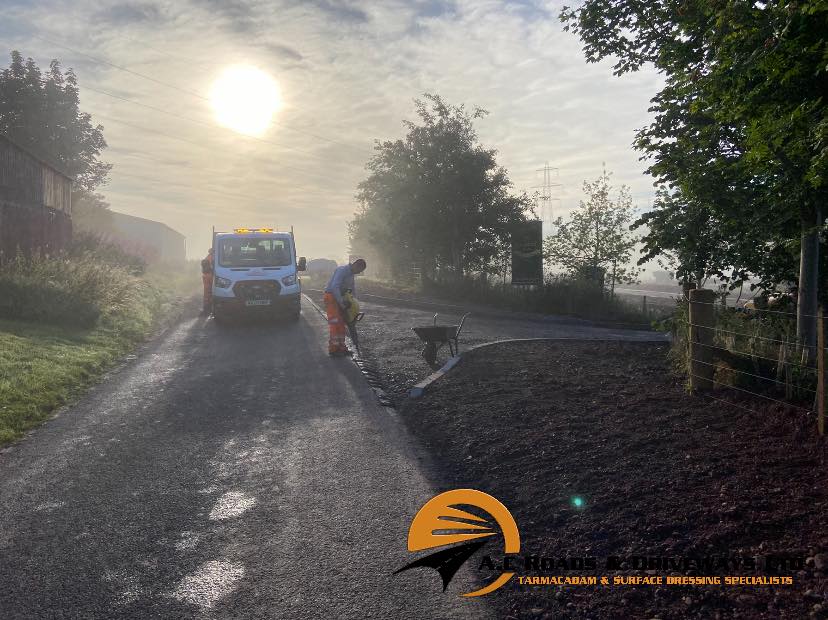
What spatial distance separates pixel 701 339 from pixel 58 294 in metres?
14.3

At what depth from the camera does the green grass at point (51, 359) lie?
748 centimetres

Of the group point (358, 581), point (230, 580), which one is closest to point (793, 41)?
point (358, 581)

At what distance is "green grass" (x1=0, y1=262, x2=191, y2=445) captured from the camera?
7.48m

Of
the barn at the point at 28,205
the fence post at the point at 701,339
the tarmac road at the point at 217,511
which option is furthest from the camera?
the barn at the point at 28,205

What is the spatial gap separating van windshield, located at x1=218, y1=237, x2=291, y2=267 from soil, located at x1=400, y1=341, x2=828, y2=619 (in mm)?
10510

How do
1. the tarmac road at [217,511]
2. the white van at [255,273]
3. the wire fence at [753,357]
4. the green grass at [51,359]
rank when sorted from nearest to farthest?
the tarmac road at [217,511] < the wire fence at [753,357] < the green grass at [51,359] < the white van at [255,273]

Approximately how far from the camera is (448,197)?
103ft

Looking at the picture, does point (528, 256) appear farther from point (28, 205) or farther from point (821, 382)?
point (821, 382)

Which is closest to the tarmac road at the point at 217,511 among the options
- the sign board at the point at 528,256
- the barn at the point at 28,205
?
the barn at the point at 28,205

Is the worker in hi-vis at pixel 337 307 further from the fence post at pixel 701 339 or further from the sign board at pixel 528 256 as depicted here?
the sign board at pixel 528 256

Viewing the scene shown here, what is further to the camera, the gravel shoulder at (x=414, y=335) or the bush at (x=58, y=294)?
the bush at (x=58, y=294)

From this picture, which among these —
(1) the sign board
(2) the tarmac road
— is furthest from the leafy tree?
(2) the tarmac road

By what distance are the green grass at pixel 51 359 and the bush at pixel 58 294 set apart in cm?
37

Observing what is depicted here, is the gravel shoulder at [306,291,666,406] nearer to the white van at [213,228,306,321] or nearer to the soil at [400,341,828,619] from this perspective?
the soil at [400,341,828,619]
